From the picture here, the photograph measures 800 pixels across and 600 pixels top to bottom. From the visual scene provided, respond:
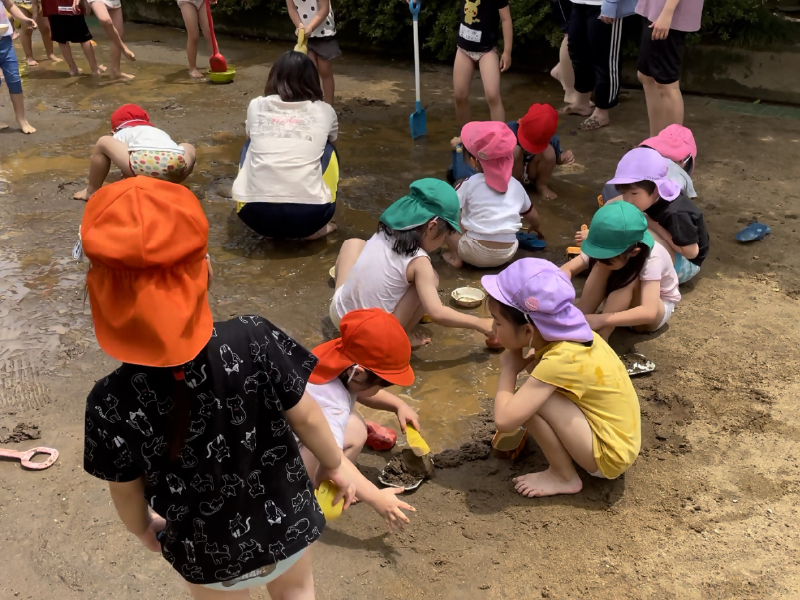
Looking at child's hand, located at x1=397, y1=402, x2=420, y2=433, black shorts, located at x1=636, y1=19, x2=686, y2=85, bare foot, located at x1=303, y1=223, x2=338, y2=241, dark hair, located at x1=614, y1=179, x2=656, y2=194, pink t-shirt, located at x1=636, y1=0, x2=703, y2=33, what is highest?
pink t-shirt, located at x1=636, y1=0, x2=703, y2=33

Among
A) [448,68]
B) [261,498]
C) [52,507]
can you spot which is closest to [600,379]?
[261,498]

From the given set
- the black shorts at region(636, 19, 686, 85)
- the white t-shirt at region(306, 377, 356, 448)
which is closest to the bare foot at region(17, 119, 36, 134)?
the black shorts at region(636, 19, 686, 85)

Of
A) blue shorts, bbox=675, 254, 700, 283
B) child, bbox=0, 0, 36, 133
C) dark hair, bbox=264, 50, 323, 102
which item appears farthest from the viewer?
child, bbox=0, 0, 36, 133

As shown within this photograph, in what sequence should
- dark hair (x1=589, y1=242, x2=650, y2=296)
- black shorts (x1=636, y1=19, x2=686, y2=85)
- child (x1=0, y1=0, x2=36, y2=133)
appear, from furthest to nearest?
1. child (x1=0, y1=0, x2=36, y2=133)
2. black shorts (x1=636, y1=19, x2=686, y2=85)
3. dark hair (x1=589, y1=242, x2=650, y2=296)

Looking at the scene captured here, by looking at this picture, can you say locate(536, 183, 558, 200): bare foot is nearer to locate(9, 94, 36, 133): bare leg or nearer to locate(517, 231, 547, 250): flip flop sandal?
locate(517, 231, 547, 250): flip flop sandal

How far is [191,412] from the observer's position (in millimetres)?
1479

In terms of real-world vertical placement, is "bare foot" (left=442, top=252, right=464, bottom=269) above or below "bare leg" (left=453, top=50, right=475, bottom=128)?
below

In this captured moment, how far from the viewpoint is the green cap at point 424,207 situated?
10.5 ft

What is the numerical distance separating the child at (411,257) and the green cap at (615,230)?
57cm

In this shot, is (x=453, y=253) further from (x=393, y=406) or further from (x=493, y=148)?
(x=393, y=406)

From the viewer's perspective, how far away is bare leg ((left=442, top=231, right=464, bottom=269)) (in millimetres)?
4148

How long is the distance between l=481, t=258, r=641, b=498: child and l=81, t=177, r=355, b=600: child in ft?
2.95

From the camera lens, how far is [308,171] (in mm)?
4234

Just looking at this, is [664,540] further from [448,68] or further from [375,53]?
[375,53]
